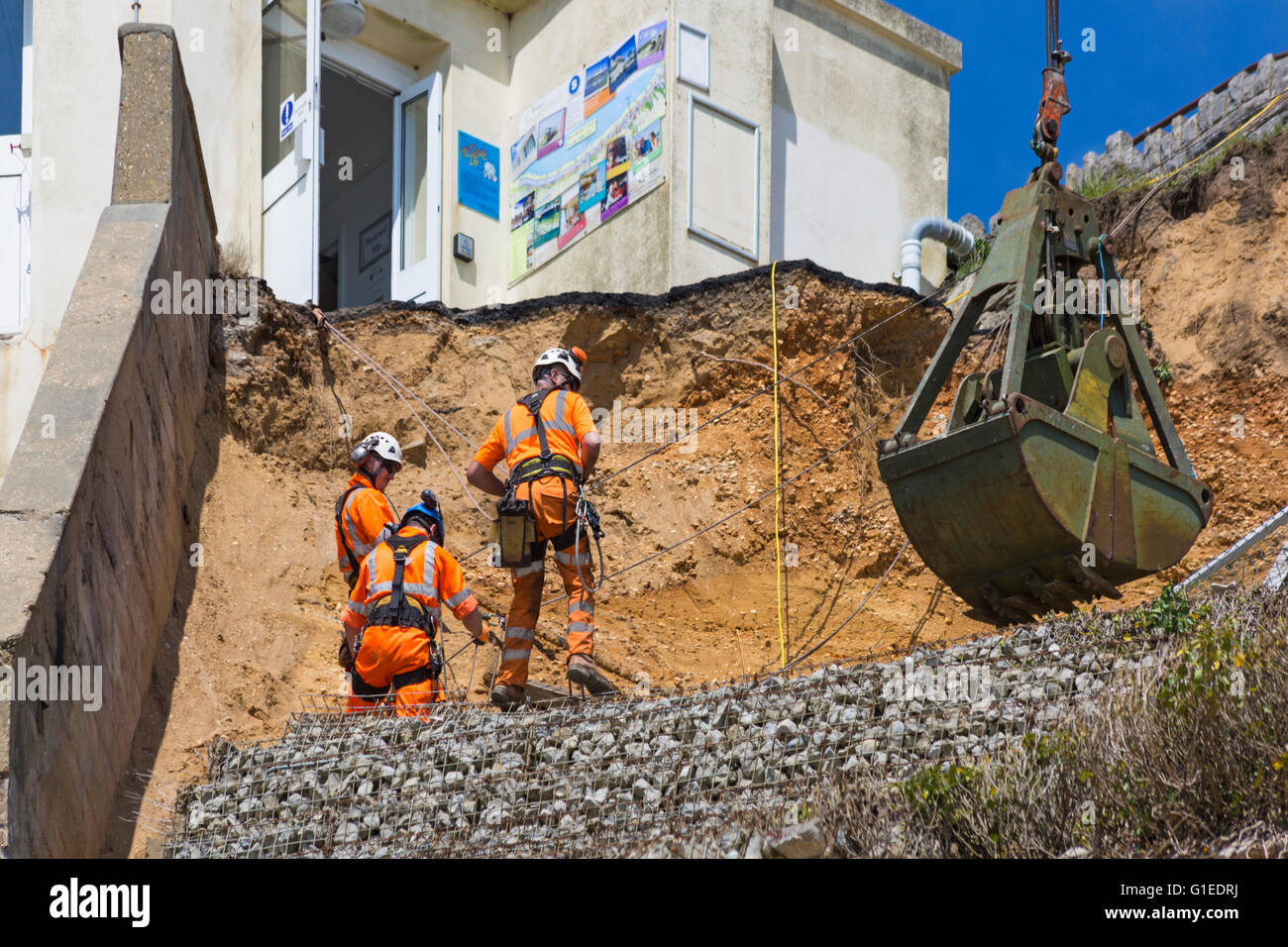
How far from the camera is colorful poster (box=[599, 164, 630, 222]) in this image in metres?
17.1

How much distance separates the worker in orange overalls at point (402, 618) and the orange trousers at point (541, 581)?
0.24m

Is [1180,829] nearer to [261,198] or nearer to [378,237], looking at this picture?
[261,198]

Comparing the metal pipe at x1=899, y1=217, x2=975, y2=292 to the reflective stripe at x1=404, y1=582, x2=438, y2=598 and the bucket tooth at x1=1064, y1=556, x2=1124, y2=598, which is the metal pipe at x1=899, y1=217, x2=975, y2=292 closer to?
the bucket tooth at x1=1064, y1=556, x2=1124, y2=598

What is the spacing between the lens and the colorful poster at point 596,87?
17578 mm

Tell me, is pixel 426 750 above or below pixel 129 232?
below

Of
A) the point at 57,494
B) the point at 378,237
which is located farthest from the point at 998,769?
the point at 378,237

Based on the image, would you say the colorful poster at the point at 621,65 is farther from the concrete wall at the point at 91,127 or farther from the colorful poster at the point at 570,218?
the concrete wall at the point at 91,127

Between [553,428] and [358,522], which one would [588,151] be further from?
[358,522]

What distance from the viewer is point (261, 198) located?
16.5 m

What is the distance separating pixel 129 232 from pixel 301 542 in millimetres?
2777

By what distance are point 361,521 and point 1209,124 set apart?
Answer: 10620 mm

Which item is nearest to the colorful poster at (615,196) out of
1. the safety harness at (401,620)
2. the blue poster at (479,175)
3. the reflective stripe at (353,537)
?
the blue poster at (479,175)

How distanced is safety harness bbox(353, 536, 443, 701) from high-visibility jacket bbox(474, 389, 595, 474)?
103cm

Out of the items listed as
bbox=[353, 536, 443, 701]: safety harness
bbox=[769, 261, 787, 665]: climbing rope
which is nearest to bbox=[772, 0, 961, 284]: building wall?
bbox=[769, 261, 787, 665]: climbing rope
